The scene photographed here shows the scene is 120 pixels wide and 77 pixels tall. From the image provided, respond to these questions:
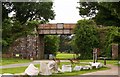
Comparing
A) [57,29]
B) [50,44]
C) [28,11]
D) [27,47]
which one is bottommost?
[27,47]

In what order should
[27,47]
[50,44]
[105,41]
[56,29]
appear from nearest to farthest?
1. [105,41]
2. [56,29]
3. [27,47]
4. [50,44]

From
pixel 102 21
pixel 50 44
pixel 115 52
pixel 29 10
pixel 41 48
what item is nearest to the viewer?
pixel 102 21

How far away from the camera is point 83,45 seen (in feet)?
138

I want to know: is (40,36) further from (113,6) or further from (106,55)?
(113,6)

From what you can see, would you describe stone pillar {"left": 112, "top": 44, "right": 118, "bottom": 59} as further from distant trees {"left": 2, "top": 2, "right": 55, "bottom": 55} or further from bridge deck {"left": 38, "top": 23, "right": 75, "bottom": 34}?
distant trees {"left": 2, "top": 2, "right": 55, "bottom": 55}

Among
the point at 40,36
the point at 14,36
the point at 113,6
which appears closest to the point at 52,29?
the point at 40,36

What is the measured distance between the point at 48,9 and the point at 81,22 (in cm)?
1159

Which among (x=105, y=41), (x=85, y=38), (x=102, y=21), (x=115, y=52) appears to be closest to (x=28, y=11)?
(x=85, y=38)

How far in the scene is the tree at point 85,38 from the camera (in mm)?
41875

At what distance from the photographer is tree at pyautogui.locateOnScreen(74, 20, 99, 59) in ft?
137

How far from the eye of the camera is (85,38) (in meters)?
41.8

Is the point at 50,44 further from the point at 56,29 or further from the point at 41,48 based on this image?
the point at 56,29

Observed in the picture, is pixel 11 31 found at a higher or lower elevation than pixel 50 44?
higher

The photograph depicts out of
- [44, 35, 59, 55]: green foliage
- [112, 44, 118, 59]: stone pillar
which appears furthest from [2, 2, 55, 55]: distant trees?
[112, 44, 118, 59]: stone pillar
